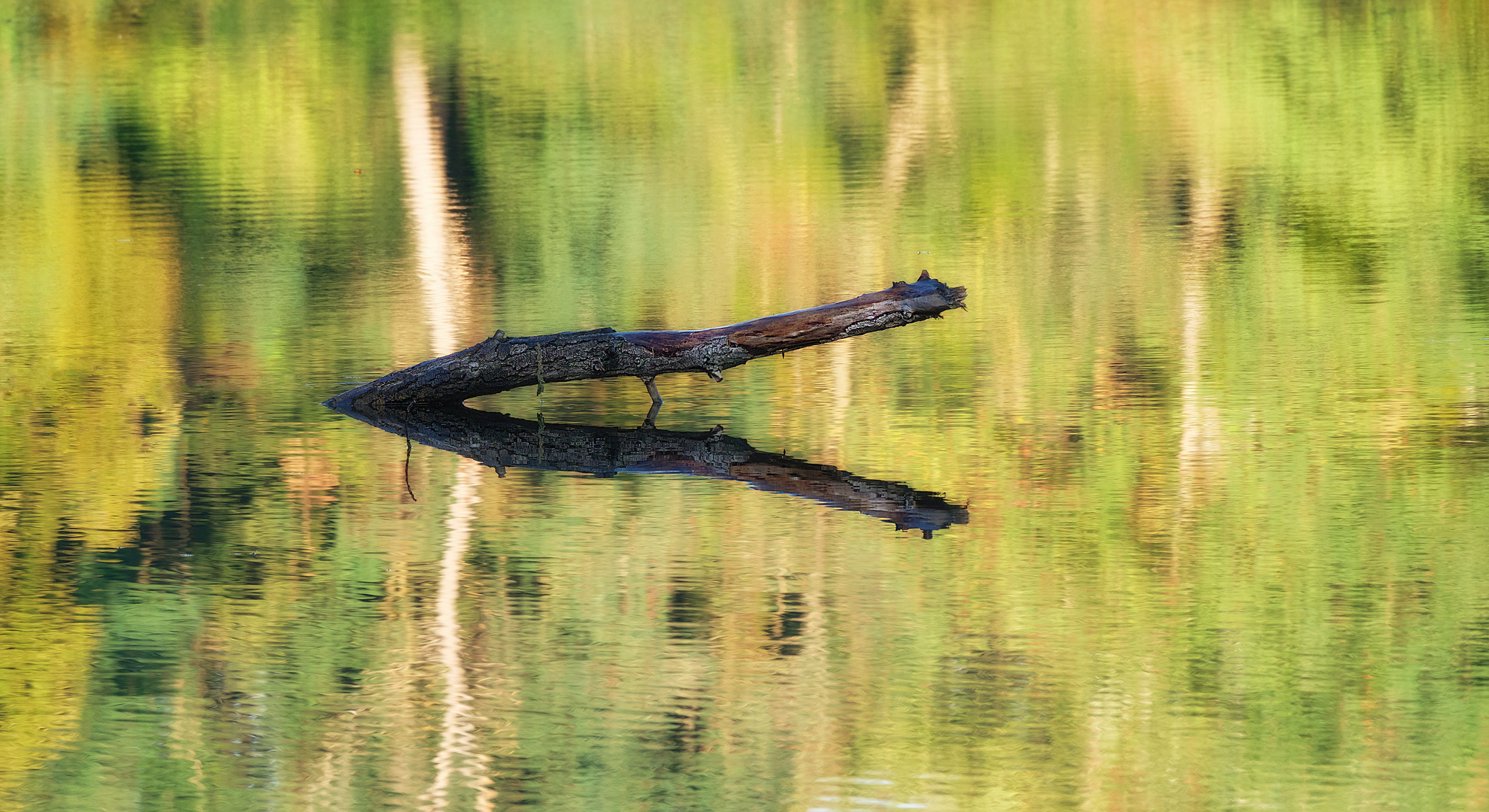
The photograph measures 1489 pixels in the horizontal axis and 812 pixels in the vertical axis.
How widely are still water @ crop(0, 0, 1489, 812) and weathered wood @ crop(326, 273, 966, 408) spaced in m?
0.27

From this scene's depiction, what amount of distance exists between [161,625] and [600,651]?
5.25 ft

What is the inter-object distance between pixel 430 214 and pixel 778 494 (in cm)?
914

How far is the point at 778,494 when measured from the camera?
7.88 m

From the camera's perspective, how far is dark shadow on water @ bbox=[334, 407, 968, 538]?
771 cm

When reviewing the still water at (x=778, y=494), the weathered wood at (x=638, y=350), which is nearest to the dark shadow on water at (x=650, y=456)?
the still water at (x=778, y=494)

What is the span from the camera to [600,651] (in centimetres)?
634

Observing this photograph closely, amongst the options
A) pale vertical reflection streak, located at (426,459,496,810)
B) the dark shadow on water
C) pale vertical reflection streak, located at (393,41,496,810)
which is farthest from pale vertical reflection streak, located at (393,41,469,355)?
pale vertical reflection streak, located at (426,459,496,810)

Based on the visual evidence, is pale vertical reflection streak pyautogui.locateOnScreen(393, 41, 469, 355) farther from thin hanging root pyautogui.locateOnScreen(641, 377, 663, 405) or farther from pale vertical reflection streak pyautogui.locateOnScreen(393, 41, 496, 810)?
thin hanging root pyautogui.locateOnScreen(641, 377, 663, 405)

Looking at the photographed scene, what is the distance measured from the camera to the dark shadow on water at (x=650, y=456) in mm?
7707

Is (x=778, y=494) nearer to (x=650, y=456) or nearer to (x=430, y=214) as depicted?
(x=650, y=456)

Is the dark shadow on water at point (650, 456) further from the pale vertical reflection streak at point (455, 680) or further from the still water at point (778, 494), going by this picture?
the pale vertical reflection streak at point (455, 680)

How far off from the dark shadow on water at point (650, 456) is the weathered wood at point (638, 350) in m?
0.23

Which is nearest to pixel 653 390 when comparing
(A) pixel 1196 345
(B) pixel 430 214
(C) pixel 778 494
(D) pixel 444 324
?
(C) pixel 778 494

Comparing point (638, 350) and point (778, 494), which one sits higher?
point (638, 350)
